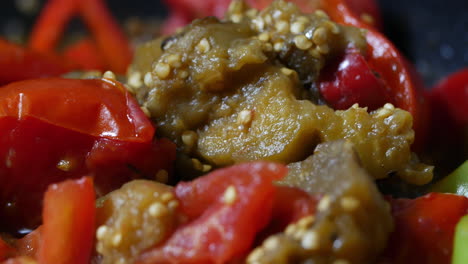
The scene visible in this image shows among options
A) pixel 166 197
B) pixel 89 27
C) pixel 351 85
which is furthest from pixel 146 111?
pixel 89 27

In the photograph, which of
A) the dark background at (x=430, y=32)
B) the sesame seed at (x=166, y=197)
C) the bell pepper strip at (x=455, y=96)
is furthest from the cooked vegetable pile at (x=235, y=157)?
the dark background at (x=430, y=32)

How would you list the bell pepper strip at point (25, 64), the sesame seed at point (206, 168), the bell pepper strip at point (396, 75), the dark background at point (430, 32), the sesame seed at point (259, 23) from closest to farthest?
the sesame seed at point (206, 168), the sesame seed at point (259, 23), the bell pepper strip at point (396, 75), the bell pepper strip at point (25, 64), the dark background at point (430, 32)

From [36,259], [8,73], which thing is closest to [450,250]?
[36,259]

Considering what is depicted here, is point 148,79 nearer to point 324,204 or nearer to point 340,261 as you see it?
point 324,204

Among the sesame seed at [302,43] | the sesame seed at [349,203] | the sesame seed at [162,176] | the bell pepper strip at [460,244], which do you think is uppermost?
the sesame seed at [302,43]

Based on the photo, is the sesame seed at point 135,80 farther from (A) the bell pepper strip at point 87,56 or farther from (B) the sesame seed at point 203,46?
(A) the bell pepper strip at point 87,56

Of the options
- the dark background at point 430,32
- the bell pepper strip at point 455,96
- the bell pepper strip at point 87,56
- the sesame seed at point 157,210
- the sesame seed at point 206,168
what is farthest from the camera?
the bell pepper strip at point 87,56

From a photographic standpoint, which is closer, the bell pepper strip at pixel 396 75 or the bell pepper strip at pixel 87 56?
the bell pepper strip at pixel 396 75
